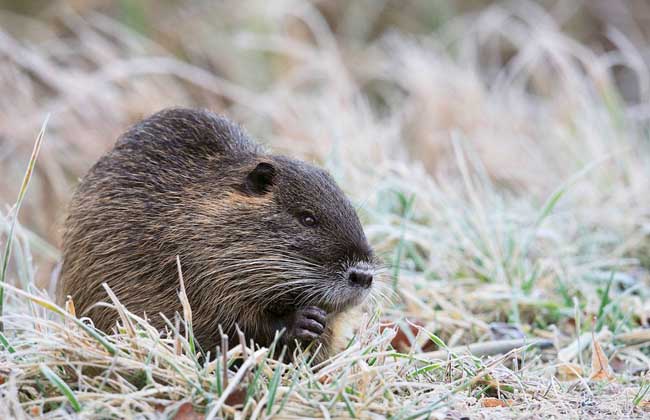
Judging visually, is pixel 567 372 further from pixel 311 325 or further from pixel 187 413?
pixel 187 413

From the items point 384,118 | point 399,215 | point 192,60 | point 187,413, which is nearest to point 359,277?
point 187,413

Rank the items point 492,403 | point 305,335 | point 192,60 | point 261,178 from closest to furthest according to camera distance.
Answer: point 492,403, point 305,335, point 261,178, point 192,60

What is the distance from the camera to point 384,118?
28.9 ft

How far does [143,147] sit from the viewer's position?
4070 mm

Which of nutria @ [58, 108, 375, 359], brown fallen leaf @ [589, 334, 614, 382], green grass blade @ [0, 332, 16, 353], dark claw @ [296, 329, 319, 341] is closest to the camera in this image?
green grass blade @ [0, 332, 16, 353]

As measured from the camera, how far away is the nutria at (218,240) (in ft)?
11.4

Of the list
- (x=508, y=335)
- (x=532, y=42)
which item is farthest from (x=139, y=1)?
(x=508, y=335)

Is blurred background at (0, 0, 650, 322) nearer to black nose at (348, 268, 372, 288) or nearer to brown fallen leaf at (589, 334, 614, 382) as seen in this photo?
brown fallen leaf at (589, 334, 614, 382)

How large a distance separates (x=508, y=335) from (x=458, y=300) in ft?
1.17

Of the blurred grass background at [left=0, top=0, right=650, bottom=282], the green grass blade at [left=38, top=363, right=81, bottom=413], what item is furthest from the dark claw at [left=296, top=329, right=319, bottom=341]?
the blurred grass background at [left=0, top=0, right=650, bottom=282]

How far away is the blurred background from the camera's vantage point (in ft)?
17.4

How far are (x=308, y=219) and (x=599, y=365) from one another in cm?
138

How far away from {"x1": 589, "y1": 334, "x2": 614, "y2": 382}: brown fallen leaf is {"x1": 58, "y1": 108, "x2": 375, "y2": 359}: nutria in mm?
1064

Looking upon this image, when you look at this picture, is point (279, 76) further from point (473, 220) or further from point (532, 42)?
point (473, 220)
